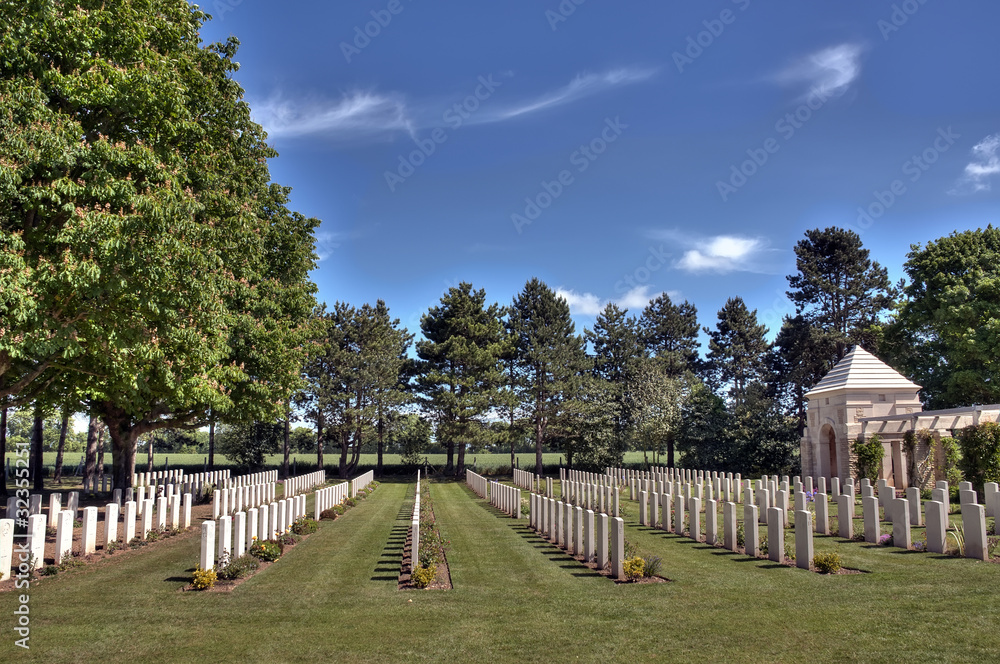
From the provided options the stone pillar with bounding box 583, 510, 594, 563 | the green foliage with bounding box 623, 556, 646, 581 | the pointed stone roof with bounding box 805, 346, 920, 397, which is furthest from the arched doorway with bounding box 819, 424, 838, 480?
the green foliage with bounding box 623, 556, 646, 581

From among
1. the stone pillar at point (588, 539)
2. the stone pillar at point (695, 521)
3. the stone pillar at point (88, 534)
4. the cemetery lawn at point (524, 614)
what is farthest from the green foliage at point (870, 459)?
the stone pillar at point (88, 534)

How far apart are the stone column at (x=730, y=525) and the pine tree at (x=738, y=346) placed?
54088 millimetres

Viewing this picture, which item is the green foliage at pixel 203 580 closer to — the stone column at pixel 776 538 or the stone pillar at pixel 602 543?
the stone pillar at pixel 602 543

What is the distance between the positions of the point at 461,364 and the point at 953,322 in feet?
104

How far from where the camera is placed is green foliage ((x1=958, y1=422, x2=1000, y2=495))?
62.7 feet

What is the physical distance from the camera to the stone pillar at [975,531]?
10.1 meters

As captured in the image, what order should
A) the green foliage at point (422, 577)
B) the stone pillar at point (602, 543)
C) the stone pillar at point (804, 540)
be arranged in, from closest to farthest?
1. the green foliage at point (422, 577)
2. the stone pillar at point (804, 540)
3. the stone pillar at point (602, 543)

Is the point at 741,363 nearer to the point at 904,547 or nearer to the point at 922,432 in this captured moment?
the point at 922,432

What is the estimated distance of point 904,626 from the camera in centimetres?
659

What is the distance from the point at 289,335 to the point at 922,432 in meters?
22.9

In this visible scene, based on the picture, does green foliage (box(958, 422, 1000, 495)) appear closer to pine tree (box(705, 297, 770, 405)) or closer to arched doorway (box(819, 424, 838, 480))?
arched doorway (box(819, 424, 838, 480))

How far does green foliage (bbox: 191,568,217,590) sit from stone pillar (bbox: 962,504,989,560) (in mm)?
11465

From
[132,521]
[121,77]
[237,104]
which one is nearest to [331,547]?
[132,521]

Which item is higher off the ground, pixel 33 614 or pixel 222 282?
pixel 222 282
